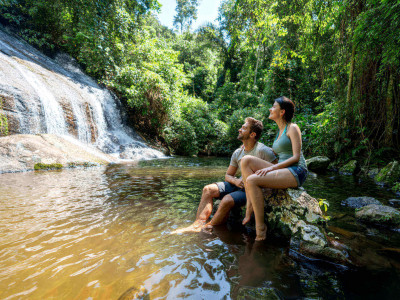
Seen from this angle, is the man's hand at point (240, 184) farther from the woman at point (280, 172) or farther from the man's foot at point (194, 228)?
the man's foot at point (194, 228)

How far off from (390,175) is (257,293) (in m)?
6.70

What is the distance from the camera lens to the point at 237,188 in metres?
3.48

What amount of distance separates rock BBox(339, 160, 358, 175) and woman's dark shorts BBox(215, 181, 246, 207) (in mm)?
6893

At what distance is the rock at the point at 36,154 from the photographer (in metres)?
6.43

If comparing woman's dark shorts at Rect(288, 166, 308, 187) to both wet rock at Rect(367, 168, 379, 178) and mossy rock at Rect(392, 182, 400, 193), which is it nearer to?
mossy rock at Rect(392, 182, 400, 193)

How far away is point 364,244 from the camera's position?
8.27 ft

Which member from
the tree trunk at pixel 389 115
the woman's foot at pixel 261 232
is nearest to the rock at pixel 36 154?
the woman's foot at pixel 261 232

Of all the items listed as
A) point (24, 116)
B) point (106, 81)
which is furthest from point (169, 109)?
point (24, 116)

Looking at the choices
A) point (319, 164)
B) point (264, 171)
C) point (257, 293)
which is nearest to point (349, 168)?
point (319, 164)

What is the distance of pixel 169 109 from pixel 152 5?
746 cm

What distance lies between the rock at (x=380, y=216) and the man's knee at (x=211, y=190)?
7.92ft

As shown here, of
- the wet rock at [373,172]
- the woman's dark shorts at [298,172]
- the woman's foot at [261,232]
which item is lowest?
the wet rock at [373,172]

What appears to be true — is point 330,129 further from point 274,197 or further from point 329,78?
point 274,197

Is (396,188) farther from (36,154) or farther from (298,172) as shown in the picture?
(36,154)
